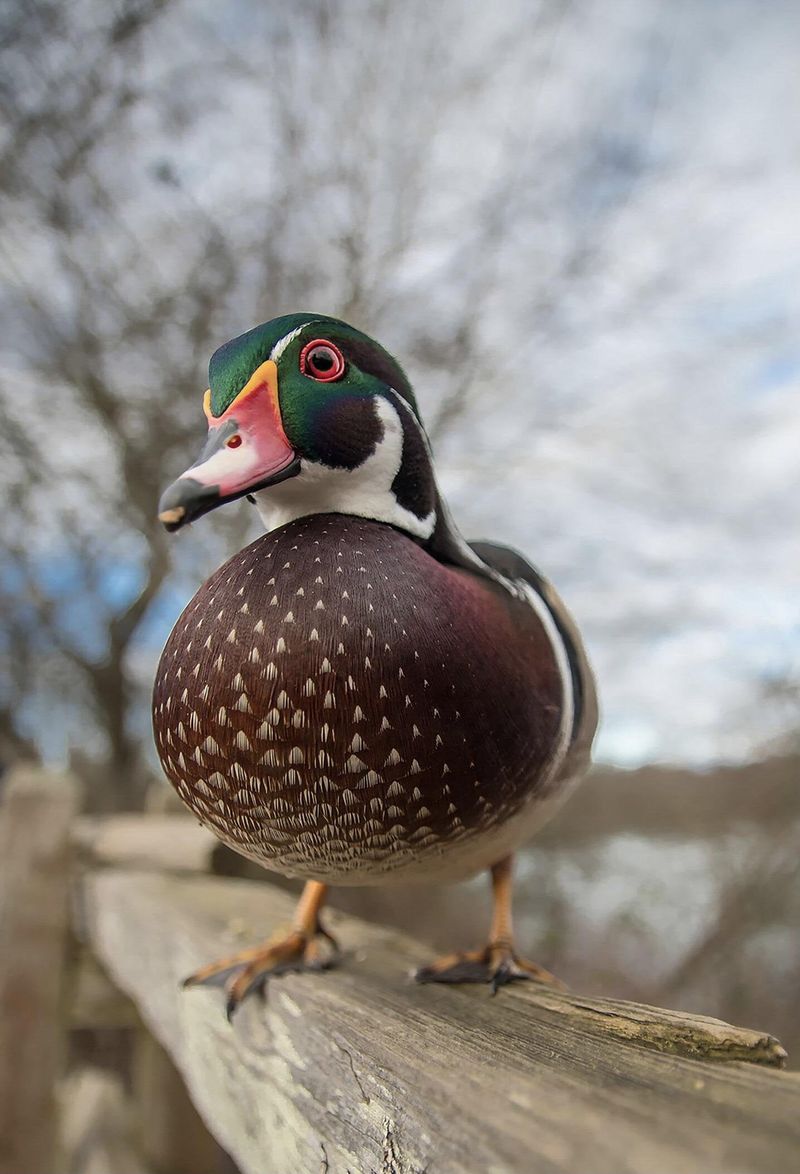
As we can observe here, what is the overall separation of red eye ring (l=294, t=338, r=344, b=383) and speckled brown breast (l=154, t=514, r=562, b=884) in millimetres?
113

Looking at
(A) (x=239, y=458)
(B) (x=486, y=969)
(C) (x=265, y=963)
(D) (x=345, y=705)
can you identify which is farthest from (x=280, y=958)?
(A) (x=239, y=458)

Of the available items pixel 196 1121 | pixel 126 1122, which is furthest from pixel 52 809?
pixel 126 1122

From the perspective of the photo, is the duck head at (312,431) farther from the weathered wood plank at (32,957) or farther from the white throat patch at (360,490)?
the weathered wood plank at (32,957)

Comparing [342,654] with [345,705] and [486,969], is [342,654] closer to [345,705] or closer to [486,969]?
[345,705]

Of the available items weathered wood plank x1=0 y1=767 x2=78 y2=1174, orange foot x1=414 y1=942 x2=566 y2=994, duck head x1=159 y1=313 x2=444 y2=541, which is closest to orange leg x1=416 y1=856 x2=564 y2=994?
orange foot x1=414 y1=942 x2=566 y2=994

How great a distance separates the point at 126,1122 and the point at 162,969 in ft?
4.52

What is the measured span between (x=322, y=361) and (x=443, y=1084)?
0.50 meters

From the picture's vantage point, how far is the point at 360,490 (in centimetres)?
67

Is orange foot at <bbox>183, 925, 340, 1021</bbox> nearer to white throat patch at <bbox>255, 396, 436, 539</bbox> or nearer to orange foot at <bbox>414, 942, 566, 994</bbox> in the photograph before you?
Answer: orange foot at <bbox>414, 942, 566, 994</bbox>

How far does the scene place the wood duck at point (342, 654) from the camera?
578mm

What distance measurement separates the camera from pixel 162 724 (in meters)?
0.65

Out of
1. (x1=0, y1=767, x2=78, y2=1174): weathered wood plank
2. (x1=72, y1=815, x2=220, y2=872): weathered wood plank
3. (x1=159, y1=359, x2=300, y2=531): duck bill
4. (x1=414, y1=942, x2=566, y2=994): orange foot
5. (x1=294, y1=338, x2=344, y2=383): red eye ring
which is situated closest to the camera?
(x1=159, y1=359, x2=300, y2=531): duck bill

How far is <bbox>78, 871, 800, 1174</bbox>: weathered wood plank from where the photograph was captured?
0.35 metres

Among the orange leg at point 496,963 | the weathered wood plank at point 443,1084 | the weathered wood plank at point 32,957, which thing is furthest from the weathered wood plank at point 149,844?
the orange leg at point 496,963
